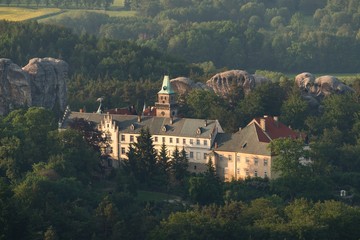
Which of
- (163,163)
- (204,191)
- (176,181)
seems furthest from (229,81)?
(204,191)

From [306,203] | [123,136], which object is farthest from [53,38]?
[306,203]

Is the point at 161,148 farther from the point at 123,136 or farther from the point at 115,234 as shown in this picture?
the point at 115,234

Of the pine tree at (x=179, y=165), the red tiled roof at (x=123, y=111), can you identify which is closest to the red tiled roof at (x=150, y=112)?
the red tiled roof at (x=123, y=111)

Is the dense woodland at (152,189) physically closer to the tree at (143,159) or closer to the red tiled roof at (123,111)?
the tree at (143,159)

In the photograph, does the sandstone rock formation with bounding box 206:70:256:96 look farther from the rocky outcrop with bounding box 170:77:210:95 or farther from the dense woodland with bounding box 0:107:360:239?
the dense woodland with bounding box 0:107:360:239

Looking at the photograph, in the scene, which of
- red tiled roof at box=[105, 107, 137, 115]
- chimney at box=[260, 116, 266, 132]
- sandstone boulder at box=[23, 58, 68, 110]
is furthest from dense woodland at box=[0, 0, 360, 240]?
red tiled roof at box=[105, 107, 137, 115]
